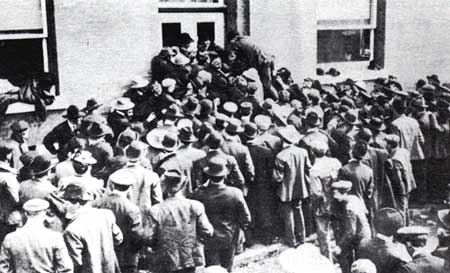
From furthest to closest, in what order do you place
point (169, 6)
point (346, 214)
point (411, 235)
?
point (169, 6)
point (346, 214)
point (411, 235)

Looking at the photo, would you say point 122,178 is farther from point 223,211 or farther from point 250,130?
point 250,130

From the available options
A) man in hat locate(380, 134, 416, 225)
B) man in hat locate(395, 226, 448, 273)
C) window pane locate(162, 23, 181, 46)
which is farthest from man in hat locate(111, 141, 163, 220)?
window pane locate(162, 23, 181, 46)

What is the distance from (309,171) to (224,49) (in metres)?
4.09

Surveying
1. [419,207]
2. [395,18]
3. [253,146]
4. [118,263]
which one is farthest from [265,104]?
[395,18]

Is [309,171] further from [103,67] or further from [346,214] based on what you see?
[103,67]

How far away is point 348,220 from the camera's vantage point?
6715 millimetres

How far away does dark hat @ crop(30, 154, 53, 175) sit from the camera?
238 inches

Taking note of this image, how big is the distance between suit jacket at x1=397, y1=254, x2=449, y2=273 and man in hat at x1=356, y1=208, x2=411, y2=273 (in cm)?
17

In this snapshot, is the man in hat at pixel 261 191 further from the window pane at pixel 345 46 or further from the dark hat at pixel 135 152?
the window pane at pixel 345 46

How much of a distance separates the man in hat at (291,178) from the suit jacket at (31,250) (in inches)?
140

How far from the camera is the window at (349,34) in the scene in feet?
45.1

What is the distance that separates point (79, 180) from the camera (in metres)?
6.10

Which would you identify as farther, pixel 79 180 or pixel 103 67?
pixel 103 67

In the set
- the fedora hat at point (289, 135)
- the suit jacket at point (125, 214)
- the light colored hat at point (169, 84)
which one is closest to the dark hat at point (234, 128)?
the fedora hat at point (289, 135)
